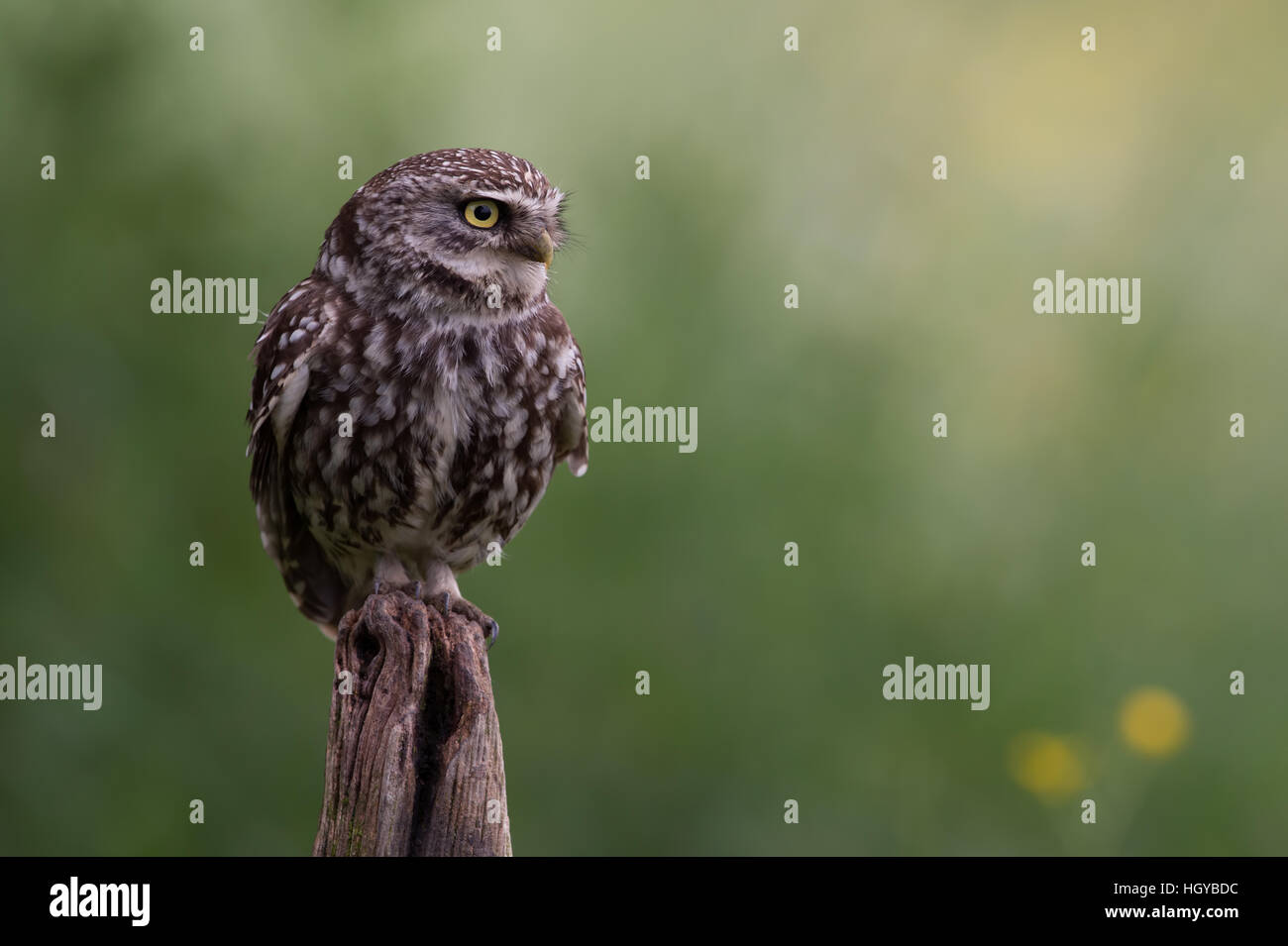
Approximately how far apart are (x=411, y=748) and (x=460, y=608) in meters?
1.00

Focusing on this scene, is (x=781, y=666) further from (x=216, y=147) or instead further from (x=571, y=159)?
(x=216, y=147)

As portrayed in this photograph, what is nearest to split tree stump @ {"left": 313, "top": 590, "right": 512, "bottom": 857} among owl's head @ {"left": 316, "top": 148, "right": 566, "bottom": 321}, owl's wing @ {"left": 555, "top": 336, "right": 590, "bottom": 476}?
owl's head @ {"left": 316, "top": 148, "right": 566, "bottom": 321}

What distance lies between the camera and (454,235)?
13.5 ft

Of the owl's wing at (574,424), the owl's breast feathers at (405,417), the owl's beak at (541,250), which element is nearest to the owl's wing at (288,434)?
the owl's breast feathers at (405,417)

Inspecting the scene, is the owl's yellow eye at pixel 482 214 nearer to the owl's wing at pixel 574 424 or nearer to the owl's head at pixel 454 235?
the owl's head at pixel 454 235

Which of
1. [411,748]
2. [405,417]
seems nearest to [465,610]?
[405,417]

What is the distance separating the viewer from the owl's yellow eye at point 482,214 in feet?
13.4

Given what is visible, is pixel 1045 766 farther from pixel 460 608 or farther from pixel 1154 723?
pixel 460 608

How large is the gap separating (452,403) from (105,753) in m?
3.19

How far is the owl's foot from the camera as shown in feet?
13.9

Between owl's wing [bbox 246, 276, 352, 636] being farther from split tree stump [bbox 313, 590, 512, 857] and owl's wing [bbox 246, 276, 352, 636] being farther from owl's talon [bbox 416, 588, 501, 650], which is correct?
split tree stump [bbox 313, 590, 512, 857]

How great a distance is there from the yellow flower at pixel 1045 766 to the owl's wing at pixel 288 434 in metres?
3.45

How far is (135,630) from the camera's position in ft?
20.9
